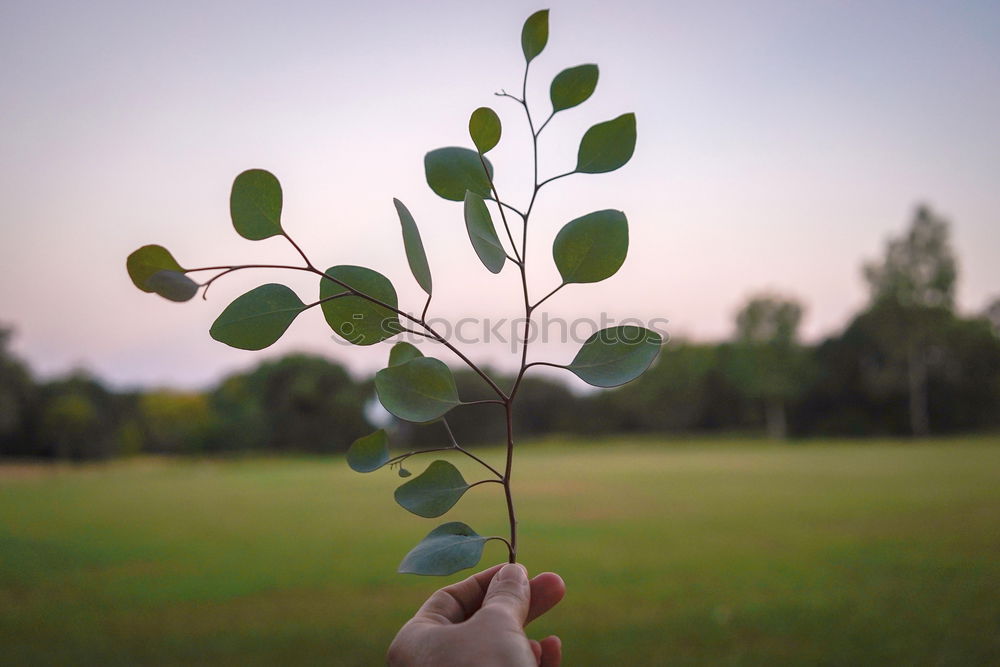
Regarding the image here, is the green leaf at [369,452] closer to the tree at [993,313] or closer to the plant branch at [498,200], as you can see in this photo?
the plant branch at [498,200]

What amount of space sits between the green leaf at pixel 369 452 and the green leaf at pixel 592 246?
0.17m

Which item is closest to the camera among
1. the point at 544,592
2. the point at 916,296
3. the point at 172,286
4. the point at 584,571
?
the point at 172,286

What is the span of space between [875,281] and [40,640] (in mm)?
20990

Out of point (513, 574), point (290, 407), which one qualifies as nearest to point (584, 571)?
point (513, 574)

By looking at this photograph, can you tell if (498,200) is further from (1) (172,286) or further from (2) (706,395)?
(2) (706,395)

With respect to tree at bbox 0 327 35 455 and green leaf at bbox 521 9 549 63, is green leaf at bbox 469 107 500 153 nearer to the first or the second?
green leaf at bbox 521 9 549 63

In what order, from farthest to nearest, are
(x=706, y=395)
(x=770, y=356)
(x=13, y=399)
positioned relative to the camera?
(x=770, y=356) < (x=706, y=395) < (x=13, y=399)

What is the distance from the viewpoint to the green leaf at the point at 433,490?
0.48m

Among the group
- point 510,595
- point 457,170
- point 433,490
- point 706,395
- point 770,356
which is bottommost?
point 706,395

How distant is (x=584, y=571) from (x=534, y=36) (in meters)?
4.48

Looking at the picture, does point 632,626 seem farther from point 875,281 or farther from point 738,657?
point 875,281

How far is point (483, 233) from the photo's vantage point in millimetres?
463

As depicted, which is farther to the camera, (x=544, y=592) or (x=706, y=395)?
(x=706, y=395)

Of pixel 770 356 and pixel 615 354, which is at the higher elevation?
pixel 615 354
